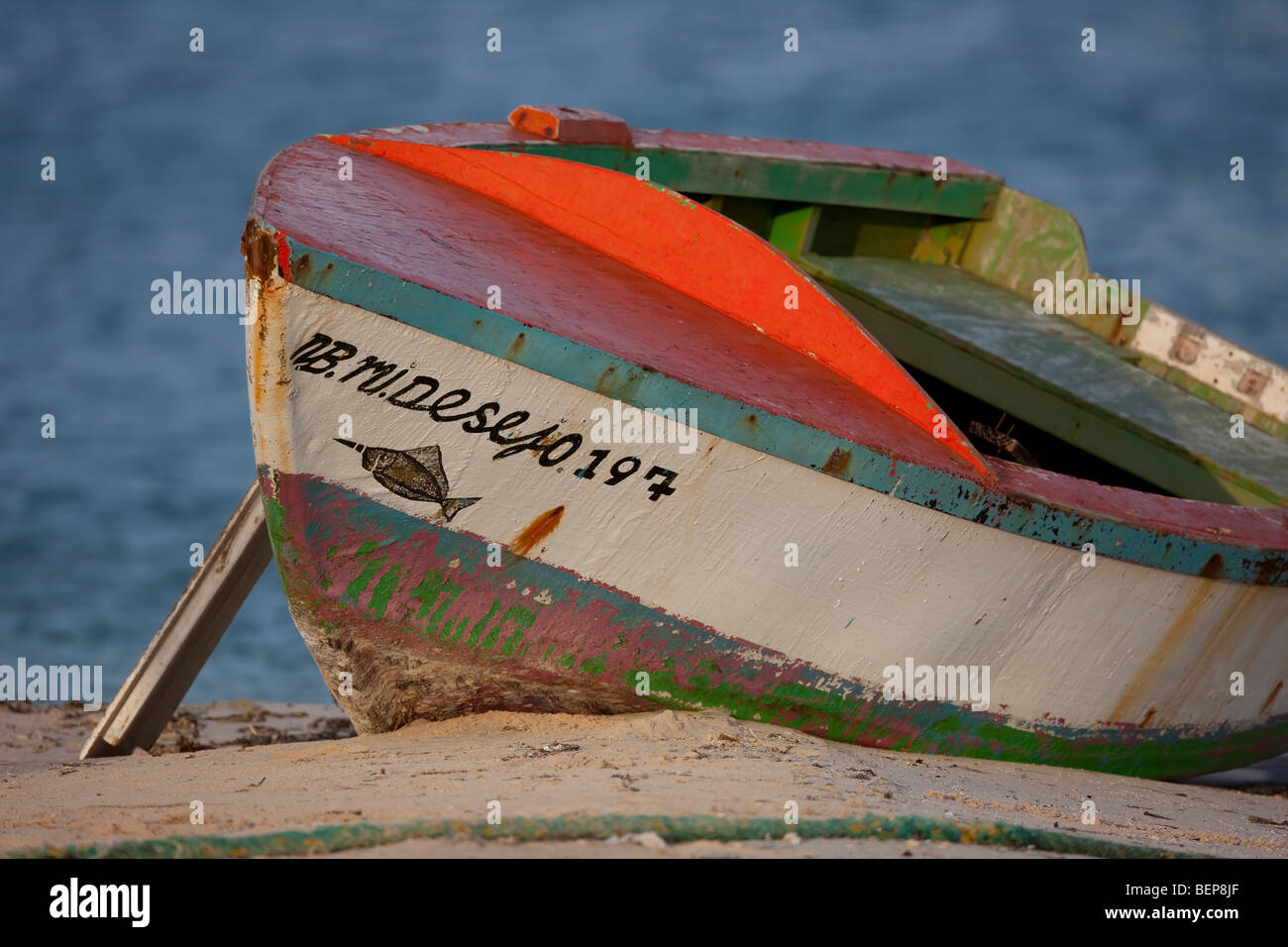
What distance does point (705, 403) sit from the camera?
3.91m

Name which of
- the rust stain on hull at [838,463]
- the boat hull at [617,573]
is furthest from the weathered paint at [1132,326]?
the rust stain on hull at [838,463]

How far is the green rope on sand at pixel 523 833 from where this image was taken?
3.01 m

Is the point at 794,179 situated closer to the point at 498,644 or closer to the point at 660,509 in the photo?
the point at 660,509

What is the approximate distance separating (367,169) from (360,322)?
1.14 m

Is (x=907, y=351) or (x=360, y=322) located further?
(x=907, y=351)

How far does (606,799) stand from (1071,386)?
3.28 meters

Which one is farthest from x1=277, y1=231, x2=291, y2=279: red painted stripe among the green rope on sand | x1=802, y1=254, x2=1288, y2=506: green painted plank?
x1=802, y1=254, x2=1288, y2=506: green painted plank

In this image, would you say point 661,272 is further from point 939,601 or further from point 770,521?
point 939,601

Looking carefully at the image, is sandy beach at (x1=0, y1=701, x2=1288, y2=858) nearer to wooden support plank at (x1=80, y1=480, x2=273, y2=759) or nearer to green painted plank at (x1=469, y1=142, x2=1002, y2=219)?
wooden support plank at (x1=80, y1=480, x2=273, y2=759)

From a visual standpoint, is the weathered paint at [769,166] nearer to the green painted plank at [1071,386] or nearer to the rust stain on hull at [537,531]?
the green painted plank at [1071,386]

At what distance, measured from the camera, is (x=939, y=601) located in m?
4.24

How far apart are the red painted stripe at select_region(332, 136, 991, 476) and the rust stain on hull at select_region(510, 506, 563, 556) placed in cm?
91
